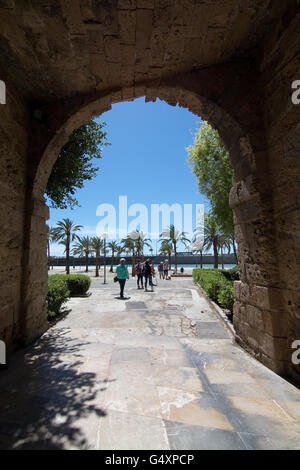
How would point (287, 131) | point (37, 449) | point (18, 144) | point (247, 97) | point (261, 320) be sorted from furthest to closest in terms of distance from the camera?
point (18, 144), point (247, 97), point (261, 320), point (287, 131), point (37, 449)

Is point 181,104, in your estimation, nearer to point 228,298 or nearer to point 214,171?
point 228,298

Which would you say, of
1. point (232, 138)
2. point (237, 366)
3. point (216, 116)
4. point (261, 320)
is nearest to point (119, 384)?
point (237, 366)

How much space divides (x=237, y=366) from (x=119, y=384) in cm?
177

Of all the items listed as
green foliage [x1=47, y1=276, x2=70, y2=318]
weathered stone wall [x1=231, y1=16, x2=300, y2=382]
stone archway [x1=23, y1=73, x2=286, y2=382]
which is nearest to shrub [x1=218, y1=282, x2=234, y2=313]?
stone archway [x1=23, y1=73, x2=286, y2=382]

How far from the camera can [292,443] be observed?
1.79 m

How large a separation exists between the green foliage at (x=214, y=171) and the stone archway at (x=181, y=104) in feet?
20.4

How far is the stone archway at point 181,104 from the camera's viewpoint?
2.95 meters

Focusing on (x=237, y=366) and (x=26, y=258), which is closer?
(x=237, y=366)

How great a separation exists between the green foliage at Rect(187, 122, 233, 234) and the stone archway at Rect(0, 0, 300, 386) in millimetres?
6219

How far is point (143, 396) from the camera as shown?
2.42 metres

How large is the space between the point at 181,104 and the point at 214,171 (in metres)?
6.54

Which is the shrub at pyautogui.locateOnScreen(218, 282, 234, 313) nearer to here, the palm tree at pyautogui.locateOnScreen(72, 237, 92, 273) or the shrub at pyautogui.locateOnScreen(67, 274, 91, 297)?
the shrub at pyautogui.locateOnScreen(67, 274, 91, 297)

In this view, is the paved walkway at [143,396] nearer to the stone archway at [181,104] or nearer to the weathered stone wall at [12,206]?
the stone archway at [181,104]

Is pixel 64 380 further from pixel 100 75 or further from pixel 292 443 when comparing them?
pixel 100 75
